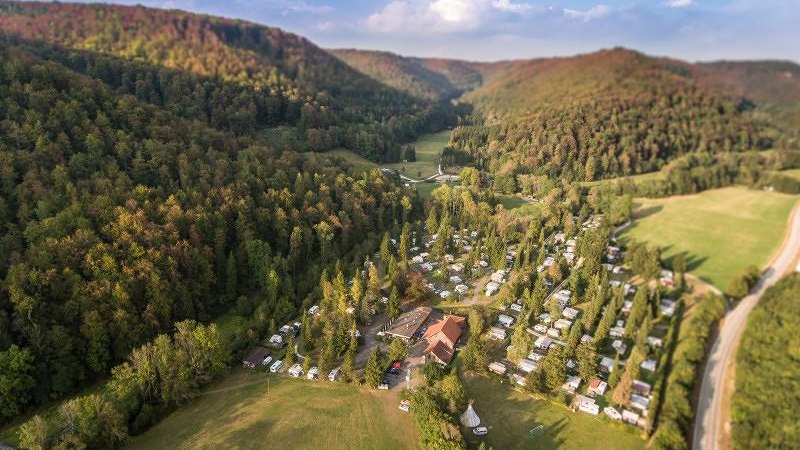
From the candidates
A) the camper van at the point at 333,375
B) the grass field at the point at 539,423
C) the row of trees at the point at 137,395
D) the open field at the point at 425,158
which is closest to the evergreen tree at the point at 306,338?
the camper van at the point at 333,375

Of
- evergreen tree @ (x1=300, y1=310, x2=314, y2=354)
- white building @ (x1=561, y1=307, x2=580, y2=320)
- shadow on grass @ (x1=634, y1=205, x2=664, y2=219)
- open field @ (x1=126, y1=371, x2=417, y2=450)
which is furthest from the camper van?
shadow on grass @ (x1=634, y1=205, x2=664, y2=219)

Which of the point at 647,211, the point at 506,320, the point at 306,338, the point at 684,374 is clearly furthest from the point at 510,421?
the point at 647,211

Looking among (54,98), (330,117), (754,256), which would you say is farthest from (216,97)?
(754,256)

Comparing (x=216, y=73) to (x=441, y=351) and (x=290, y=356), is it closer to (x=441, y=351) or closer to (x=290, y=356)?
(x=290, y=356)

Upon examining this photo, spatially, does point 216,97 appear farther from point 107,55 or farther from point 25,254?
point 25,254

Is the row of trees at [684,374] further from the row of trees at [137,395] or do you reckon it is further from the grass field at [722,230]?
the row of trees at [137,395]
